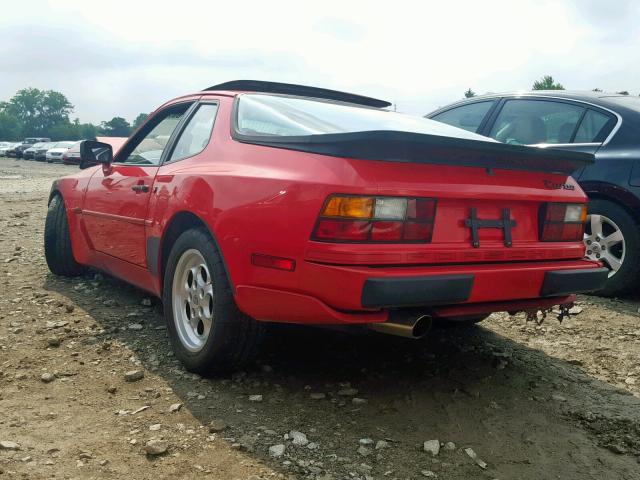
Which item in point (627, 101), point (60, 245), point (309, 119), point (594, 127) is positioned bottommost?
point (60, 245)

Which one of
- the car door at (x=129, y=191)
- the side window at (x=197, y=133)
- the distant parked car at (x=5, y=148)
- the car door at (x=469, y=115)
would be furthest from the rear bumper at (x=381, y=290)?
the distant parked car at (x=5, y=148)

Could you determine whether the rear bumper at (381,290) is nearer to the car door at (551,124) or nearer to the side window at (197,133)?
the side window at (197,133)

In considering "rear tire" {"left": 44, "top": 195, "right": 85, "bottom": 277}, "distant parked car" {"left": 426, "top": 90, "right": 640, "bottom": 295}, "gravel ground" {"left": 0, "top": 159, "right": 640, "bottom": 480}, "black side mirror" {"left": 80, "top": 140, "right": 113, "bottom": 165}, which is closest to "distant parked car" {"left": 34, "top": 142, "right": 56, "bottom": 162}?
"rear tire" {"left": 44, "top": 195, "right": 85, "bottom": 277}

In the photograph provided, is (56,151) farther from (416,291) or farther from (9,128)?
(9,128)

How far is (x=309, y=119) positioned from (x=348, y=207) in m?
0.85

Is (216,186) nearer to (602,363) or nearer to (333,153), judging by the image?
(333,153)

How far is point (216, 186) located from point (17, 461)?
4.62ft

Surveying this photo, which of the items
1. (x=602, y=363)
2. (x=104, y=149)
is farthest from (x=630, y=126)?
(x=104, y=149)

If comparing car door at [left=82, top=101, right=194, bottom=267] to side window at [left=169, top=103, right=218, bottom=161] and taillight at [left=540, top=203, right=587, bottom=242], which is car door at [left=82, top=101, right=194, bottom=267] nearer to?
side window at [left=169, top=103, right=218, bottom=161]

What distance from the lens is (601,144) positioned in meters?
5.01

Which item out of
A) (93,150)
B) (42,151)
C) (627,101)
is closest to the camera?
(93,150)

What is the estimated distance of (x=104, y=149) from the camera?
178 inches

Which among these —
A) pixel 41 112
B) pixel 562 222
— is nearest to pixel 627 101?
pixel 562 222

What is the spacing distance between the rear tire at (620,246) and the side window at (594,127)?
0.52m
